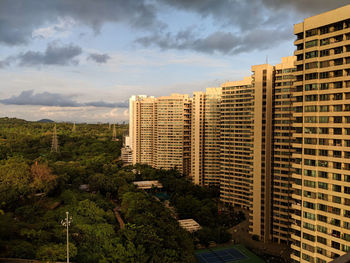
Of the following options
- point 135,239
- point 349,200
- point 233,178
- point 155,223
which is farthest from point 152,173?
point 349,200

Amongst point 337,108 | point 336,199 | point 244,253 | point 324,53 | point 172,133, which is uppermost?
point 324,53

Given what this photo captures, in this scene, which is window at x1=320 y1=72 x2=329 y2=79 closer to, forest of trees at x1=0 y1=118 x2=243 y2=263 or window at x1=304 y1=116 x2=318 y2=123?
window at x1=304 y1=116 x2=318 y2=123

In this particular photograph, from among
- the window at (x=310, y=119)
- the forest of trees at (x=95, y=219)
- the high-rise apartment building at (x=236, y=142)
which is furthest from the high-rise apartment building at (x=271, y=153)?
the window at (x=310, y=119)

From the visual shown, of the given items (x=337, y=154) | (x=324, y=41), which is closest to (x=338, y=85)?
(x=324, y=41)

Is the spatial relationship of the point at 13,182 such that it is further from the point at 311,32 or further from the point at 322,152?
the point at 311,32

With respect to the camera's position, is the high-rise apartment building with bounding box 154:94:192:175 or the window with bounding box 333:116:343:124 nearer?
the window with bounding box 333:116:343:124

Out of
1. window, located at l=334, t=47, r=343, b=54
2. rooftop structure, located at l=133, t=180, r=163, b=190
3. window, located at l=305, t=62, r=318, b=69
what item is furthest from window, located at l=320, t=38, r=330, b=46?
rooftop structure, located at l=133, t=180, r=163, b=190

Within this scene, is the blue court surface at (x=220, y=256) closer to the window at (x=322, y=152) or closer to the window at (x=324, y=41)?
the window at (x=322, y=152)
